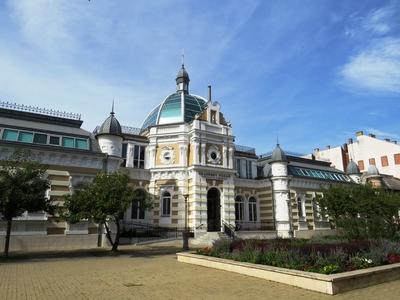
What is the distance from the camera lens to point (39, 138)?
78.8 feet

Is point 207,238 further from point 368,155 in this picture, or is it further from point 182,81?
point 368,155

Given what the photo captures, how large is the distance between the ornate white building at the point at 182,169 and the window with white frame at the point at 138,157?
0.10 metres

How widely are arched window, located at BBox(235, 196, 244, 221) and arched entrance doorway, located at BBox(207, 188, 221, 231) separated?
11.8 ft

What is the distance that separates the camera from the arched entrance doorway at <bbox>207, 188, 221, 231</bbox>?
31516mm

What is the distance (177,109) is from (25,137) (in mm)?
15444

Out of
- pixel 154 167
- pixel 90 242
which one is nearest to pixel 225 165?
pixel 154 167

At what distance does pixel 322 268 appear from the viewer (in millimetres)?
10297

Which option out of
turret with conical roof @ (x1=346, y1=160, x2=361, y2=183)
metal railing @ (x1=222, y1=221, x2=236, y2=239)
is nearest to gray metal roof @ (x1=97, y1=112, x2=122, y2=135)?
metal railing @ (x1=222, y1=221, x2=236, y2=239)

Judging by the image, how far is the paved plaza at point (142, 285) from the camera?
870 cm

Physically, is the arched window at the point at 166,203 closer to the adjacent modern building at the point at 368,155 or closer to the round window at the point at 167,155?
the round window at the point at 167,155

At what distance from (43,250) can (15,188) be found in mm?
6265

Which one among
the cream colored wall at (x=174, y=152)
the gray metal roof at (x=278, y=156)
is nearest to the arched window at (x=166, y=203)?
the cream colored wall at (x=174, y=152)

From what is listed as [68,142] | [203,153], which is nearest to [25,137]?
[68,142]

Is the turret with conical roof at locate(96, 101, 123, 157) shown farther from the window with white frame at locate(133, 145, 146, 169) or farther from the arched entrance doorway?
the arched entrance doorway
